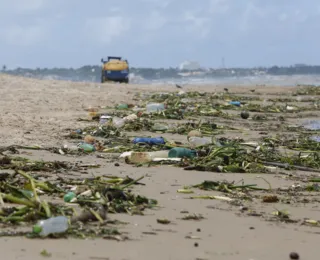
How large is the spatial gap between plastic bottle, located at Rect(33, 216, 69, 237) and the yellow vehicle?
28392mm

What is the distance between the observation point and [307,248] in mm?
3508

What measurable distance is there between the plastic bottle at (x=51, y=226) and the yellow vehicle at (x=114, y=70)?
93.2ft

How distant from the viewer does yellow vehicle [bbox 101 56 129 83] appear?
3177cm

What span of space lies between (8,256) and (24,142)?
4798mm

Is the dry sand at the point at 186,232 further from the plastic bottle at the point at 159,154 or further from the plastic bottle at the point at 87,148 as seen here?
the plastic bottle at the point at 87,148

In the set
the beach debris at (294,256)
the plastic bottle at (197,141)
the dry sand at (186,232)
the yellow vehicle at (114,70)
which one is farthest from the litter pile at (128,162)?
the yellow vehicle at (114,70)

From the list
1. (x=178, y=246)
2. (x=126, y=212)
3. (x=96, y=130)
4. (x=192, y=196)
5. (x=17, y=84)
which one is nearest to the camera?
(x=178, y=246)

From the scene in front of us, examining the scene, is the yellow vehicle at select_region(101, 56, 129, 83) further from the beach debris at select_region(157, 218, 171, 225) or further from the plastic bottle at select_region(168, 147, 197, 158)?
the beach debris at select_region(157, 218, 171, 225)

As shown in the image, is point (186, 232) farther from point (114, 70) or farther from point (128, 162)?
point (114, 70)

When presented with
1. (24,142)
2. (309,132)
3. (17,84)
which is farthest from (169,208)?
(17,84)

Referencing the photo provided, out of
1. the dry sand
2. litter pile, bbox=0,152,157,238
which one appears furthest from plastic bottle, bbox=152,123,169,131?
litter pile, bbox=0,152,157,238

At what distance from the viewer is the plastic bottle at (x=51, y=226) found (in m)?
3.26

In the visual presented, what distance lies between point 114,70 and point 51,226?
28.9 metres

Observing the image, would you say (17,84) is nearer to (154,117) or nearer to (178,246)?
(154,117)
